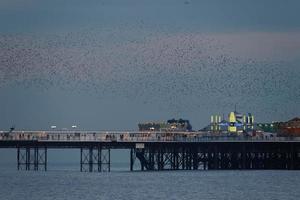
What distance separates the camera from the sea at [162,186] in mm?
103938

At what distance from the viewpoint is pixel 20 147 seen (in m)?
153

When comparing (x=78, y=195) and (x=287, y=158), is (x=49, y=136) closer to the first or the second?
(x=287, y=158)

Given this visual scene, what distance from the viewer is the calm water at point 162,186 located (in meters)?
104

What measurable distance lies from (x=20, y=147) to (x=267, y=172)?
82.1 feet

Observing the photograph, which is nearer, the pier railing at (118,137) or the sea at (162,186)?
the sea at (162,186)

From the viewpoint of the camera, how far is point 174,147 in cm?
15250

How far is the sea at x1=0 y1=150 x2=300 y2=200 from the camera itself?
341 ft

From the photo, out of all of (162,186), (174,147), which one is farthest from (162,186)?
(174,147)

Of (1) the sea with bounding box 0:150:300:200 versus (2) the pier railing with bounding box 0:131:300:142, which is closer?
(1) the sea with bounding box 0:150:300:200

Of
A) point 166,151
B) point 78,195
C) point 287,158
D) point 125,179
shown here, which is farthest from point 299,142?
point 78,195

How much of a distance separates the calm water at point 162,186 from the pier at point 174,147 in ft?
20.2

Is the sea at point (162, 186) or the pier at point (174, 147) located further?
the pier at point (174, 147)

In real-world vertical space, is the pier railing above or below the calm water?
above

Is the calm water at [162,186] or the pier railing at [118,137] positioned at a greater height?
the pier railing at [118,137]
